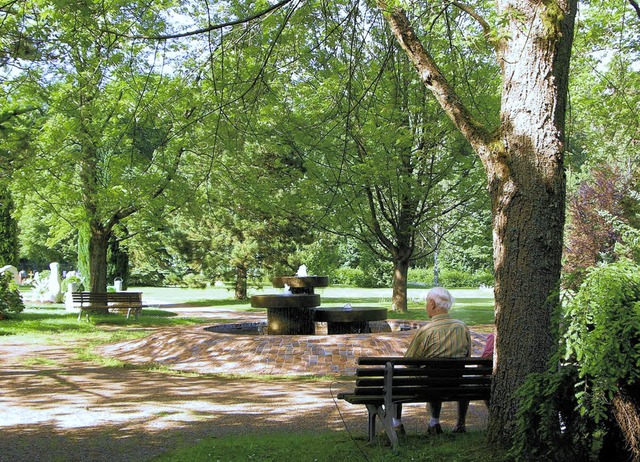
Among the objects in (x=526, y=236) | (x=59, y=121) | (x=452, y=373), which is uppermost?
(x=59, y=121)

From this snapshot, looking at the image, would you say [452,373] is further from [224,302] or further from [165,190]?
[224,302]

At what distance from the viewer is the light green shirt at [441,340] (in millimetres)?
5996

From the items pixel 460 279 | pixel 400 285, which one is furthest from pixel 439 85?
pixel 460 279

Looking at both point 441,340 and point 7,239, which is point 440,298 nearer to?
point 441,340

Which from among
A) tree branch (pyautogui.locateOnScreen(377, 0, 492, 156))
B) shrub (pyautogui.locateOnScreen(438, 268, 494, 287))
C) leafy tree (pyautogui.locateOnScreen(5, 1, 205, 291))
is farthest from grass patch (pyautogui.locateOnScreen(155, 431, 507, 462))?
shrub (pyautogui.locateOnScreen(438, 268, 494, 287))

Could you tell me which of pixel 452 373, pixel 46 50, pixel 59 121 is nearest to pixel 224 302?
Result: pixel 59 121

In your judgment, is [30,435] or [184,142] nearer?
[30,435]

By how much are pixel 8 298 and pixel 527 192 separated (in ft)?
60.0

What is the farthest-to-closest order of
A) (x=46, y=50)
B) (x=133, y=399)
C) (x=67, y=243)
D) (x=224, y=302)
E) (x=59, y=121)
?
(x=67, y=243)
(x=224, y=302)
(x=59, y=121)
(x=133, y=399)
(x=46, y=50)

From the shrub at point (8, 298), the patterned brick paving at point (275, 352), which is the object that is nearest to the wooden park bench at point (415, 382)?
the patterned brick paving at point (275, 352)

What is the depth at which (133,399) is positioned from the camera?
8.50 m

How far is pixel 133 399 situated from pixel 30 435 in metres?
1.94

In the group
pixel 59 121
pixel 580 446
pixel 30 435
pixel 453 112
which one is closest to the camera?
pixel 580 446

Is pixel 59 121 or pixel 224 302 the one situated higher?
pixel 59 121
